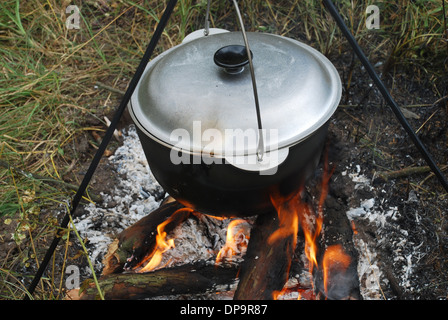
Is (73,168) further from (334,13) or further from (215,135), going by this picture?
(334,13)

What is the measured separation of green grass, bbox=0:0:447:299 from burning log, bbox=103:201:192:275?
0.39m

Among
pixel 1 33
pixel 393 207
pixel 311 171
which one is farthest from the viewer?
pixel 1 33

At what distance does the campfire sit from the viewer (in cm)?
163

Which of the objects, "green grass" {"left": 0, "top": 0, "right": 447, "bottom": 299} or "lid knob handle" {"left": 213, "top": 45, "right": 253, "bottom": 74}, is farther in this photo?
"green grass" {"left": 0, "top": 0, "right": 447, "bottom": 299}

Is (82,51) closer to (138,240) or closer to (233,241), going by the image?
(138,240)

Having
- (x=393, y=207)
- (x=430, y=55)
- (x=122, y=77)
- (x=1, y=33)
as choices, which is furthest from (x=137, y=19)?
(x=393, y=207)

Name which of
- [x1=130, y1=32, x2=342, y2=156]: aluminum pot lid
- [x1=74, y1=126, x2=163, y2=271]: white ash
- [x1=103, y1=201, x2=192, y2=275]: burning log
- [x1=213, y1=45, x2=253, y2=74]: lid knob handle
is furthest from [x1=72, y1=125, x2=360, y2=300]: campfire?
[x1=213, y1=45, x2=253, y2=74]: lid knob handle

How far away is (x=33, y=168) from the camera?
2.33m

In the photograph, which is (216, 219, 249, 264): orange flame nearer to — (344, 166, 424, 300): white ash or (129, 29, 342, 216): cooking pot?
(129, 29, 342, 216): cooking pot

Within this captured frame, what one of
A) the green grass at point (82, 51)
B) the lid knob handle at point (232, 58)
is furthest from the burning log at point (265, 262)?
the green grass at point (82, 51)

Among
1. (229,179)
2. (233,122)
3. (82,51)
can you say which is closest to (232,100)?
(233,122)

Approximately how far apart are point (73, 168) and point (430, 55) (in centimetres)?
220

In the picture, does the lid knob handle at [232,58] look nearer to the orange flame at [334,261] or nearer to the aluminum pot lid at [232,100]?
the aluminum pot lid at [232,100]

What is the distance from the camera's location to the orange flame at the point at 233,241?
6.19 feet
